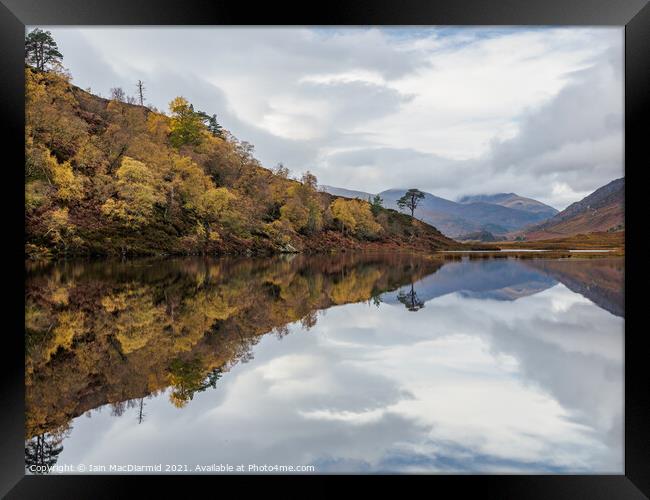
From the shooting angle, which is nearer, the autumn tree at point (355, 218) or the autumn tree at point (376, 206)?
the autumn tree at point (355, 218)

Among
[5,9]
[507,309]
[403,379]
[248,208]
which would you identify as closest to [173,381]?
[403,379]

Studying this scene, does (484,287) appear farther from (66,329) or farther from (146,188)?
(146,188)

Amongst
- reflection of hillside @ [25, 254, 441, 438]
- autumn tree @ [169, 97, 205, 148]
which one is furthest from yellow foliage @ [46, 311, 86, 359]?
autumn tree @ [169, 97, 205, 148]

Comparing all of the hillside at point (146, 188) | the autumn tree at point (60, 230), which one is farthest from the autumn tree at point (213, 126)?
the autumn tree at point (60, 230)

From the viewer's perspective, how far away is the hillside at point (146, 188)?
38.0 m

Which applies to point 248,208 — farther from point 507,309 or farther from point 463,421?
point 463,421

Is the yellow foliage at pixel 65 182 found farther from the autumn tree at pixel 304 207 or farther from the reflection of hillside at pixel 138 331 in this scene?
the autumn tree at pixel 304 207

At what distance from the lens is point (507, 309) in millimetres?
16953

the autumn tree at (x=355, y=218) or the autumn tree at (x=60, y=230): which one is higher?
the autumn tree at (x=355, y=218)

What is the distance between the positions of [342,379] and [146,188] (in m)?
40.3

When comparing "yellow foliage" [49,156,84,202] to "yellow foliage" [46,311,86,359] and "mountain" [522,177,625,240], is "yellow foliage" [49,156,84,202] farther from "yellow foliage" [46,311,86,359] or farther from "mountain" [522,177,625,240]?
"mountain" [522,177,625,240]

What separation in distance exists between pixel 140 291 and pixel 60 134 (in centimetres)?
3363

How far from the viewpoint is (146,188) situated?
44.7 m

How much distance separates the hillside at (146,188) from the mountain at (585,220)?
69.6 metres
